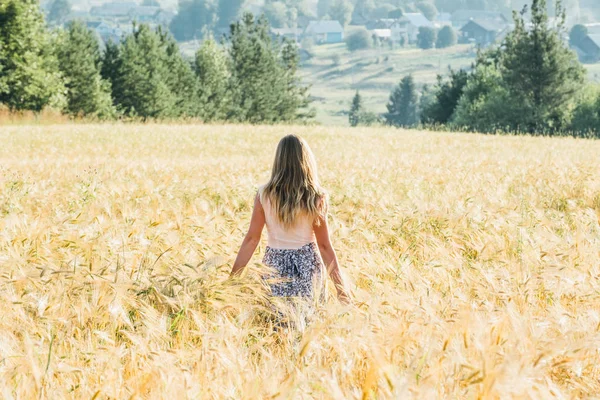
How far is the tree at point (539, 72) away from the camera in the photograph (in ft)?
184

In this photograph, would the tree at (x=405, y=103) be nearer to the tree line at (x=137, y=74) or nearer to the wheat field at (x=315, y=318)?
the tree line at (x=137, y=74)

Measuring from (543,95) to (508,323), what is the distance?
191 ft

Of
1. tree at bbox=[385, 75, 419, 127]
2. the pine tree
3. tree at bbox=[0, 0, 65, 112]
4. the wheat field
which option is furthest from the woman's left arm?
tree at bbox=[385, 75, 419, 127]

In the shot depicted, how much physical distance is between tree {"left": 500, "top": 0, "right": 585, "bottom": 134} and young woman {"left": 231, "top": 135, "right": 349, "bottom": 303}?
174 feet

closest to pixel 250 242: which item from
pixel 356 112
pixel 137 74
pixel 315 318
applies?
pixel 315 318

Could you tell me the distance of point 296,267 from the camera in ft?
16.8

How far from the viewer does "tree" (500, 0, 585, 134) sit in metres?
56.2

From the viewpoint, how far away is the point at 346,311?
3586 millimetres

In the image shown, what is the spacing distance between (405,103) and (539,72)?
321ft

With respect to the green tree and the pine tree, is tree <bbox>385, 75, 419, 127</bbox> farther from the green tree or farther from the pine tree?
the green tree

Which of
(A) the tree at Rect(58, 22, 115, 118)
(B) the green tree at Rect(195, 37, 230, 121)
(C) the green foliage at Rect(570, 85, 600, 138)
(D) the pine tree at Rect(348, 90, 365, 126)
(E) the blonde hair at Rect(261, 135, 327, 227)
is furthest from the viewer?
(D) the pine tree at Rect(348, 90, 365, 126)

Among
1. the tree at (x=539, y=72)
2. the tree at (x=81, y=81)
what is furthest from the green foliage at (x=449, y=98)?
the tree at (x=81, y=81)

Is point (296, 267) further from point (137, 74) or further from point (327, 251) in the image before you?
point (137, 74)

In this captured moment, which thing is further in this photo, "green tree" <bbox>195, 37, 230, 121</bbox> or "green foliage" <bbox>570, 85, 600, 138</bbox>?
"green tree" <bbox>195, 37, 230, 121</bbox>
